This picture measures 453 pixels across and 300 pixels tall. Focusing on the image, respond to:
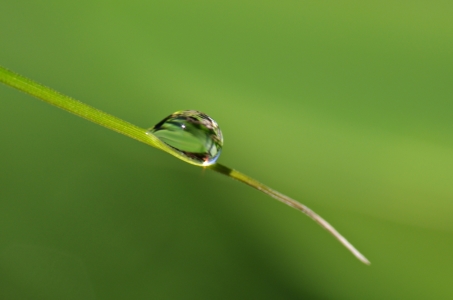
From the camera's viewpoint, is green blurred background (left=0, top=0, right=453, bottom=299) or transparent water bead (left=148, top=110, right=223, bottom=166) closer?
transparent water bead (left=148, top=110, right=223, bottom=166)

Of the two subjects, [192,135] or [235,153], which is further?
[235,153]

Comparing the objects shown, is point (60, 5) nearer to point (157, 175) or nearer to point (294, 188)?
point (157, 175)

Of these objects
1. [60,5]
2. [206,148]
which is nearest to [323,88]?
[206,148]

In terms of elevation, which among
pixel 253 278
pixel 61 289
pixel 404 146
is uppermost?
pixel 404 146

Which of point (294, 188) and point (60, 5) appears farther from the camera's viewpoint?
point (60, 5)
